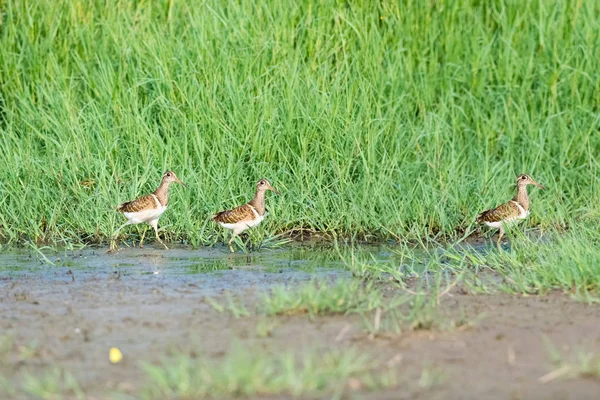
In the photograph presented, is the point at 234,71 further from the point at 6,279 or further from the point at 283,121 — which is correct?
the point at 6,279

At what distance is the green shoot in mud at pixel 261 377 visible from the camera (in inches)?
191

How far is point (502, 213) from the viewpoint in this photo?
9039 mm

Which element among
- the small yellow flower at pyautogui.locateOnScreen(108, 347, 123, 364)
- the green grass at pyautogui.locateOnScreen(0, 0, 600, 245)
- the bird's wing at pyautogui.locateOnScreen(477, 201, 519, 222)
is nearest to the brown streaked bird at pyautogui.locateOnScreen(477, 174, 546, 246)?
the bird's wing at pyautogui.locateOnScreen(477, 201, 519, 222)

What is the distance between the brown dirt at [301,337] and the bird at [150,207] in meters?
1.45

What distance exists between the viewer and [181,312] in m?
6.66

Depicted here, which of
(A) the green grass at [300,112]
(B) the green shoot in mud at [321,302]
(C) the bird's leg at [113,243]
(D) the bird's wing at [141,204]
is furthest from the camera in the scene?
(A) the green grass at [300,112]

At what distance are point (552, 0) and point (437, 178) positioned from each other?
10.8 feet

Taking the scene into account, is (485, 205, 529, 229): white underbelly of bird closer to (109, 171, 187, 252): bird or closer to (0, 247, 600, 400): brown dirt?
(0, 247, 600, 400): brown dirt

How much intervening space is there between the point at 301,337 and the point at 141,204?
3190 millimetres

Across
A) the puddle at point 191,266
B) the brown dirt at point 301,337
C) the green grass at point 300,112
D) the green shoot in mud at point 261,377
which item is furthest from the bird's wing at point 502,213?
the green shoot in mud at point 261,377

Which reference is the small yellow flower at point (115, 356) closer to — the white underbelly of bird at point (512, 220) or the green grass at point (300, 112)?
the green grass at point (300, 112)

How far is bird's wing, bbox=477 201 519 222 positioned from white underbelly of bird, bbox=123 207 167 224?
2.69 m

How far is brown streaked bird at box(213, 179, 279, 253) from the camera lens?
8.77 m

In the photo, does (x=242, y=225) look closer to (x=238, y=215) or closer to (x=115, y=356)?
(x=238, y=215)
